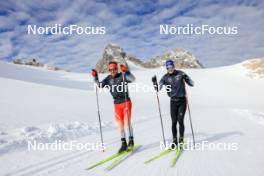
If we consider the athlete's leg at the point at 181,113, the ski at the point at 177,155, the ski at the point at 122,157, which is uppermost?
the athlete's leg at the point at 181,113

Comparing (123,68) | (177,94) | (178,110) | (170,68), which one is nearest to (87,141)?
(123,68)

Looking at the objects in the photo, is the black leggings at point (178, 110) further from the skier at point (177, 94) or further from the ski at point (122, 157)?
the ski at point (122, 157)

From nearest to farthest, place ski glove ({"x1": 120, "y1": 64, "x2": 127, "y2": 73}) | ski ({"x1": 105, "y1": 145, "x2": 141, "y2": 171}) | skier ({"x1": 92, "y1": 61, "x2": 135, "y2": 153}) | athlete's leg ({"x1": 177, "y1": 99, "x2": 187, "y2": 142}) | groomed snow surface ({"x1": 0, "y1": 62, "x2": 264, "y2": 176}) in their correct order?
groomed snow surface ({"x1": 0, "y1": 62, "x2": 264, "y2": 176})
ski ({"x1": 105, "y1": 145, "x2": 141, "y2": 171})
ski glove ({"x1": 120, "y1": 64, "x2": 127, "y2": 73})
skier ({"x1": 92, "y1": 61, "x2": 135, "y2": 153})
athlete's leg ({"x1": 177, "y1": 99, "x2": 187, "y2": 142})

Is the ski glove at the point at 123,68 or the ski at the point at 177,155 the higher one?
the ski glove at the point at 123,68

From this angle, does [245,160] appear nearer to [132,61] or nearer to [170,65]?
[170,65]

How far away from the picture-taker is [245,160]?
211 inches

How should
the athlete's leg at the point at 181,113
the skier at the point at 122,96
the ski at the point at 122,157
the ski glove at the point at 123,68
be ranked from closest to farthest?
the ski at the point at 122,157, the ski glove at the point at 123,68, the skier at the point at 122,96, the athlete's leg at the point at 181,113

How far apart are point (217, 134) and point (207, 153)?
2598 mm

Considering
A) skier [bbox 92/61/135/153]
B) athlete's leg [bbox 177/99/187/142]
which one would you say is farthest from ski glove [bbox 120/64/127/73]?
athlete's leg [bbox 177/99/187/142]

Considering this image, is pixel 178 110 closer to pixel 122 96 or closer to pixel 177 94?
pixel 177 94

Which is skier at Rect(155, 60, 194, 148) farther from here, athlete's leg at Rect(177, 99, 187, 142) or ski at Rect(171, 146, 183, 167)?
ski at Rect(171, 146, 183, 167)

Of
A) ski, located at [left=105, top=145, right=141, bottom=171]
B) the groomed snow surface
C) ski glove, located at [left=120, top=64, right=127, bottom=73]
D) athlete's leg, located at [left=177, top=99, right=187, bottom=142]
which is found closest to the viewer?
the groomed snow surface

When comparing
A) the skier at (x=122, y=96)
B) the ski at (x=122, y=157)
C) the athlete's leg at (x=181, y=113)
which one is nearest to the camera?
the ski at (x=122, y=157)

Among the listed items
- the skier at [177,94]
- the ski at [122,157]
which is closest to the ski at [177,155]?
the skier at [177,94]
